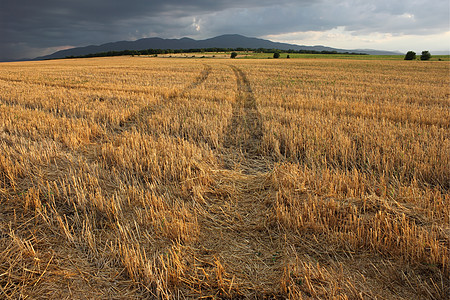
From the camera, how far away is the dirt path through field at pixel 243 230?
7.36 feet

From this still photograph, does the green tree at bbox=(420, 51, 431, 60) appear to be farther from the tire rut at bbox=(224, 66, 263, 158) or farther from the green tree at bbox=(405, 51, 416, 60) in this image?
the tire rut at bbox=(224, 66, 263, 158)

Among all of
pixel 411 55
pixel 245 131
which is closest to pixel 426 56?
pixel 411 55

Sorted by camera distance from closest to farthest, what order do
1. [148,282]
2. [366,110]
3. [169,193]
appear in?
[148,282] < [169,193] < [366,110]

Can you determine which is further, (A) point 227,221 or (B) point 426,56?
(B) point 426,56

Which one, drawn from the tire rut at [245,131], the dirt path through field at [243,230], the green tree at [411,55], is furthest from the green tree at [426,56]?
the dirt path through field at [243,230]

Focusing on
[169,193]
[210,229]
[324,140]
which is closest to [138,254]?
[210,229]

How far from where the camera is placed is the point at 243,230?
292 centimetres

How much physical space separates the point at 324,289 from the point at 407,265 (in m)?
0.90

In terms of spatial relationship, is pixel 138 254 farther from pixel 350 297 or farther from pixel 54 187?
pixel 54 187

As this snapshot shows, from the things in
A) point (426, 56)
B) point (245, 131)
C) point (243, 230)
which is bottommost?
point (243, 230)

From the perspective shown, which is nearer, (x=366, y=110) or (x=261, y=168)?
(x=261, y=168)

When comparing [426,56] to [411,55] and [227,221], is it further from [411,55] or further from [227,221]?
[227,221]

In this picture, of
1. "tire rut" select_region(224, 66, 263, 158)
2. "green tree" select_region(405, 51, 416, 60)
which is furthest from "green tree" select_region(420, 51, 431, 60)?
"tire rut" select_region(224, 66, 263, 158)

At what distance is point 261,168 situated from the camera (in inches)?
188
